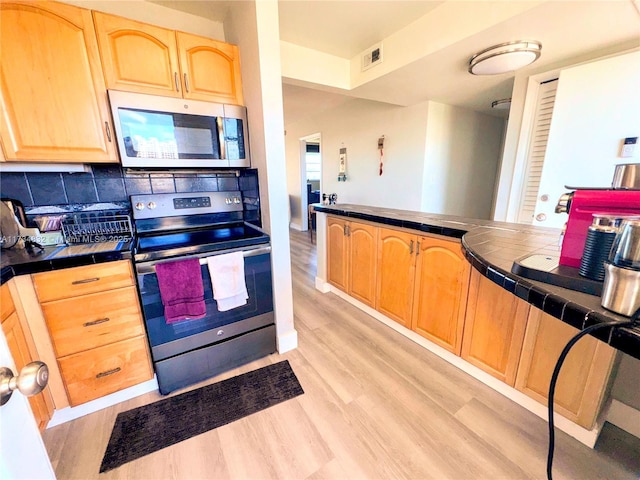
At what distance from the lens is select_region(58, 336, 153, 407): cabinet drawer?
135cm

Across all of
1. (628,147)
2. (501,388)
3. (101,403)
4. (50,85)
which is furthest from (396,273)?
(50,85)

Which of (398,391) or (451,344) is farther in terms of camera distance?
(451,344)

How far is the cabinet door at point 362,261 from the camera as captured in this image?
220cm

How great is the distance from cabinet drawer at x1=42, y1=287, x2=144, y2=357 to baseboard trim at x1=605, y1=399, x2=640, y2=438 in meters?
2.57

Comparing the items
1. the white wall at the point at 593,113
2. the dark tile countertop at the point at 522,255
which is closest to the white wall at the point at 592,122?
the white wall at the point at 593,113

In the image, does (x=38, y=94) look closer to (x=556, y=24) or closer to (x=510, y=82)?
(x=556, y=24)

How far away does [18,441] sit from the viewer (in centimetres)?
47

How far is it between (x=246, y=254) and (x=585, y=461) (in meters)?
1.96

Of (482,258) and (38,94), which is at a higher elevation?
(38,94)

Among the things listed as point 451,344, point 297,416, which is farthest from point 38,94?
Answer: point 451,344

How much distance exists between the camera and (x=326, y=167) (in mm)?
4855

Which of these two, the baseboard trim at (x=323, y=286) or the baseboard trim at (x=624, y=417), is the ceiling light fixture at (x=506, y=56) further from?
the baseboard trim at (x=323, y=286)

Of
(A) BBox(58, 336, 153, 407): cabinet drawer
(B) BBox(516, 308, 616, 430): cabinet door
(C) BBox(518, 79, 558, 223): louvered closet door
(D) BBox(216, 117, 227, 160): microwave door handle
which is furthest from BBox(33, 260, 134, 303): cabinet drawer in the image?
(C) BBox(518, 79, 558, 223): louvered closet door

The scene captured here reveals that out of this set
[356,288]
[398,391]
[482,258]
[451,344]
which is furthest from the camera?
[356,288]
